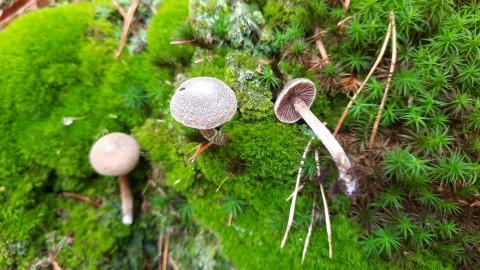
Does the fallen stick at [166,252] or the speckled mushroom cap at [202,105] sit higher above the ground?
the speckled mushroom cap at [202,105]

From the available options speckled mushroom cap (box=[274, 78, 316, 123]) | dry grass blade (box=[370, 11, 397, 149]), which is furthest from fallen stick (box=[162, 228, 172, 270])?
dry grass blade (box=[370, 11, 397, 149])

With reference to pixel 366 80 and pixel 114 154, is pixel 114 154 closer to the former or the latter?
pixel 114 154

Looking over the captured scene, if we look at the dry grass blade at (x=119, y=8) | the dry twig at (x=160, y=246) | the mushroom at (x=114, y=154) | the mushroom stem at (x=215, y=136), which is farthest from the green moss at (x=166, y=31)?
the dry twig at (x=160, y=246)

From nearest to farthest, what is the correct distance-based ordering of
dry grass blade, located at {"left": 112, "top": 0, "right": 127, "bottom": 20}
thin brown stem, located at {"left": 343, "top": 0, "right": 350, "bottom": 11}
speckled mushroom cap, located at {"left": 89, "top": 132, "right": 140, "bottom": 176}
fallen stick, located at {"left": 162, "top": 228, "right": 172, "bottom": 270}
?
thin brown stem, located at {"left": 343, "top": 0, "right": 350, "bottom": 11}, speckled mushroom cap, located at {"left": 89, "top": 132, "right": 140, "bottom": 176}, fallen stick, located at {"left": 162, "top": 228, "right": 172, "bottom": 270}, dry grass blade, located at {"left": 112, "top": 0, "right": 127, "bottom": 20}

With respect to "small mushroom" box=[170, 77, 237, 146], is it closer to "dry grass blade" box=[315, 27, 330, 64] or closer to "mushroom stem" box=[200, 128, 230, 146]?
"mushroom stem" box=[200, 128, 230, 146]

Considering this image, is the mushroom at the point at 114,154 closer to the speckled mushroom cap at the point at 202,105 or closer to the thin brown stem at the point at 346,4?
the speckled mushroom cap at the point at 202,105

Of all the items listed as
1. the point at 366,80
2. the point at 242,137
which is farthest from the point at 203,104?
the point at 366,80

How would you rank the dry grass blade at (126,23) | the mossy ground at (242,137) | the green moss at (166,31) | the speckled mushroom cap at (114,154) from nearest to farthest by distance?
the mossy ground at (242,137), the speckled mushroom cap at (114,154), the green moss at (166,31), the dry grass blade at (126,23)
